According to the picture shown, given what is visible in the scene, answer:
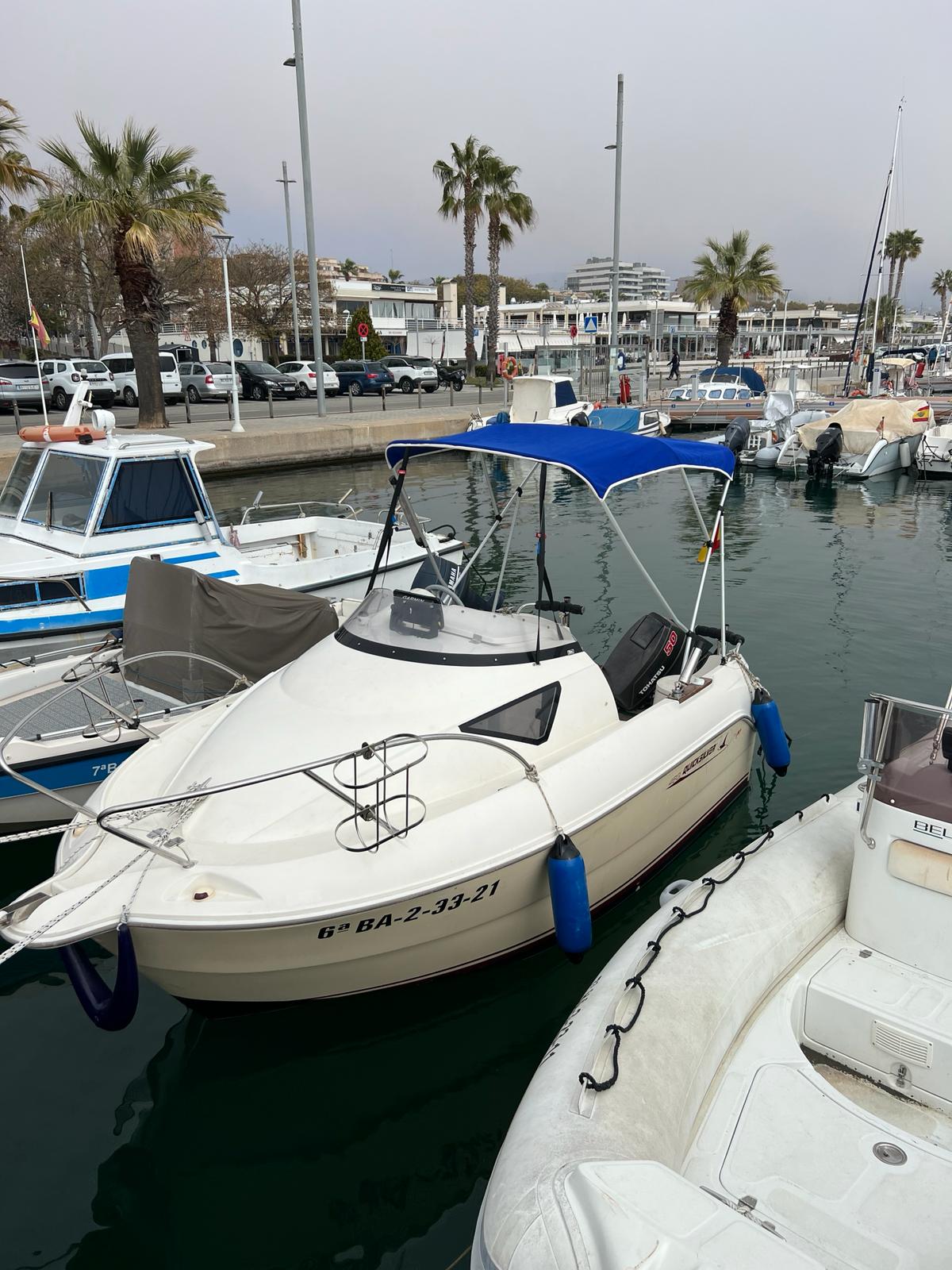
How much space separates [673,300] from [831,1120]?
93932 mm

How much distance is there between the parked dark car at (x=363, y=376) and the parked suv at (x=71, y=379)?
434 inches

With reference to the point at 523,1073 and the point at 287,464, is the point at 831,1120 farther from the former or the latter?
the point at 287,464

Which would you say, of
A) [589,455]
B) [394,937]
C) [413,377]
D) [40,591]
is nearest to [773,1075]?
[394,937]

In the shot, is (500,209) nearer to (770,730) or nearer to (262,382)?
(262,382)

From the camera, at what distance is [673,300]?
88.2m

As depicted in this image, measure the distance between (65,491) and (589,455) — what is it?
6.26 m

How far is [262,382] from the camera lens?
34.2 metres

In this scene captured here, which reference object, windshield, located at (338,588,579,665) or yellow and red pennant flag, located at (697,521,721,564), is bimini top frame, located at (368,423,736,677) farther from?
windshield, located at (338,588,579,665)

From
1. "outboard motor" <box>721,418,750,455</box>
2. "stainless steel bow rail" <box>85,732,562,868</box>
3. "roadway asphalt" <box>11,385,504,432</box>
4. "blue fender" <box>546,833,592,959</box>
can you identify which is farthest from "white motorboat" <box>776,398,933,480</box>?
"blue fender" <box>546,833,592,959</box>

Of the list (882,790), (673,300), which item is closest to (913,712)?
(882,790)

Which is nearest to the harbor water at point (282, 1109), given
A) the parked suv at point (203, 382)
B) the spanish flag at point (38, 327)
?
the spanish flag at point (38, 327)

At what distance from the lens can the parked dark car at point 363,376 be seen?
121 ft

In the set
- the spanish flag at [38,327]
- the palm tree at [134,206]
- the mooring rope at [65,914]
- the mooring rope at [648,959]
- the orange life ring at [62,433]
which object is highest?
the palm tree at [134,206]

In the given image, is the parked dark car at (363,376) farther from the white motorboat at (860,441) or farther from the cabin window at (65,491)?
the cabin window at (65,491)
